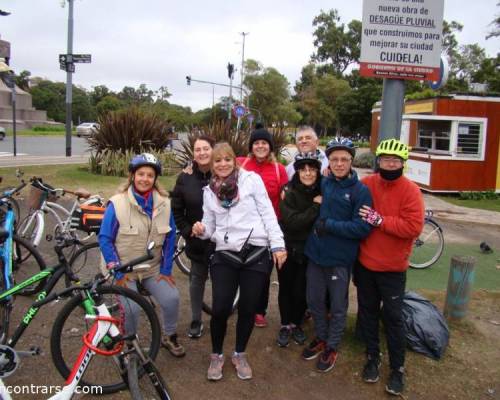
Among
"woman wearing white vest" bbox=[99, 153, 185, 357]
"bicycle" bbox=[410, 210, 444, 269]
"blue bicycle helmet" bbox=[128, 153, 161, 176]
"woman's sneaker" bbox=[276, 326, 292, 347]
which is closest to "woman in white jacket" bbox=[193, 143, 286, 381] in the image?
"woman wearing white vest" bbox=[99, 153, 185, 357]

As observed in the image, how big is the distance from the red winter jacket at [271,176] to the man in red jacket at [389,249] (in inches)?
32.3

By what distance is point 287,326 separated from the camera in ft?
12.9

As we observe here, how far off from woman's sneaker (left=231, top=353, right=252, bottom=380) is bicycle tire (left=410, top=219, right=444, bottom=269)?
12.5ft

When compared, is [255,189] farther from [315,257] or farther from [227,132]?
[227,132]

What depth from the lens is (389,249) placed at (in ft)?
10.6

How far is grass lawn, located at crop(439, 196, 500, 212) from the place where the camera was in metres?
11.7

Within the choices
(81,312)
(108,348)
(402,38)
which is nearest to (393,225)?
(402,38)

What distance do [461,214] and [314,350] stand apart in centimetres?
800

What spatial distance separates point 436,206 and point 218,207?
937cm

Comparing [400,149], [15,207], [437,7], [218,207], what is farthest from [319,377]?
[15,207]

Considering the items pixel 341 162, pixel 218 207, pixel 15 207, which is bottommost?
pixel 15 207

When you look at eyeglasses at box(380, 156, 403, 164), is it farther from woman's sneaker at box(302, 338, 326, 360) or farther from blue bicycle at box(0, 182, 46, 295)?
blue bicycle at box(0, 182, 46, 295)

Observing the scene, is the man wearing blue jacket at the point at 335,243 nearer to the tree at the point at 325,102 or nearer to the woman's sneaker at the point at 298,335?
the woman's sneaker at the point at 298,335

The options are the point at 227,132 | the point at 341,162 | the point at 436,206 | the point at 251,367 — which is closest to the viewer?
the point at 341,162
